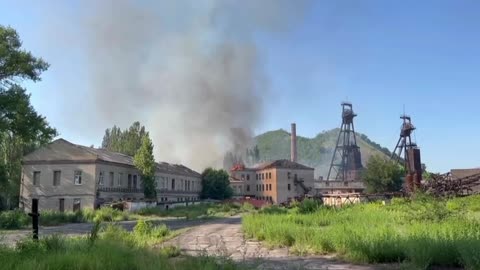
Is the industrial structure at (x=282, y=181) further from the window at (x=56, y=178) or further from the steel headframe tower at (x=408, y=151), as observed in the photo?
the window at (x=56, y=178)

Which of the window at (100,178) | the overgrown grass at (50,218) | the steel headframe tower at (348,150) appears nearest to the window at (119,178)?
the window at (100,178)

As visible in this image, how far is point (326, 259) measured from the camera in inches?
407

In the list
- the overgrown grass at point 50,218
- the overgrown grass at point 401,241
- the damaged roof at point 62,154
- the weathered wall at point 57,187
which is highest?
the damaged roof at point 62,154

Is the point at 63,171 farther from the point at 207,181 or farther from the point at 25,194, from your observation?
the point at 207,181

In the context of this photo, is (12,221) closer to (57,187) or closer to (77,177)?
(77,177)

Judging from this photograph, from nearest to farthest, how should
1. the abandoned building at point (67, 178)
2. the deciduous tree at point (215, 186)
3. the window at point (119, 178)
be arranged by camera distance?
the abandoned building at point (67, 178)
the window at point (119, 178)
the deciduous tree at point (215, 186)

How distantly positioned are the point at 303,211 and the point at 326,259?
14.7 metres

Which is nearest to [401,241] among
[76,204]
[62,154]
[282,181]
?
[76,204]

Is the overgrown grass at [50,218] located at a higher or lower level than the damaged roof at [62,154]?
lower

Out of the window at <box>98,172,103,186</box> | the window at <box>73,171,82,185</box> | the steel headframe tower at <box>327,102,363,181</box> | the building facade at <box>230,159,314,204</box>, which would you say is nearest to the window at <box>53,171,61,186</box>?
the window at <box>73,171,82,185</box>

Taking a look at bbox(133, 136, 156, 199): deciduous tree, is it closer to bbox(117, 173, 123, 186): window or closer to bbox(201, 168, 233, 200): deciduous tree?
bbox(117, 173, 123, 186): window

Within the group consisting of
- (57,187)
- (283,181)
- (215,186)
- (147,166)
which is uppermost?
(147,166)

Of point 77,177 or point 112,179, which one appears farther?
point 112,179

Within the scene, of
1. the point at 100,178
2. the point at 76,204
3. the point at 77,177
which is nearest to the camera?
the point at 76,204
